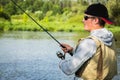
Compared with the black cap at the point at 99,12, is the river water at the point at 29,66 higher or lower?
lower

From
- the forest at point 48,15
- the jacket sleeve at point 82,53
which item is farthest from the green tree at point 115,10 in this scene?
the jacket sleeve at point 82,53

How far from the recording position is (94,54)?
133 inches

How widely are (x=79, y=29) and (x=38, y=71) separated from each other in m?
35.0

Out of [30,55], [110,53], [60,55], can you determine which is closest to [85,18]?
[110,53]

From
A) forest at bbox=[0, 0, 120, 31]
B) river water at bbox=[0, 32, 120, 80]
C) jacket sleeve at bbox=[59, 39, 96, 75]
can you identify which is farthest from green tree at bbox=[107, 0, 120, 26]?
jacket sleeve at bbox=[59, 39, 96, 75]

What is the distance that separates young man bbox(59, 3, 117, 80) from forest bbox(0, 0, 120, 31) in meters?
42.4

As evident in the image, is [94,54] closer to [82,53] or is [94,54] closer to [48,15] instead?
[82,53]

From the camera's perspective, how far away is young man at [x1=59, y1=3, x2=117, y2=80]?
11.0ft

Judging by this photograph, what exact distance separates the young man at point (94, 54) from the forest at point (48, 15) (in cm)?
4243

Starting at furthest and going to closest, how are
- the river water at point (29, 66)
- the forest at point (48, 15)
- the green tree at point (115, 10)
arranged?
the forest at point (48, 15)
the green tree at point (115, 10)
the river water at point (29, 66)

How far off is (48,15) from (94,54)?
240ft

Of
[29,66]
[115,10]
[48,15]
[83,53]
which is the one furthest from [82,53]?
[48,15]

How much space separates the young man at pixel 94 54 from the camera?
335 centimetres

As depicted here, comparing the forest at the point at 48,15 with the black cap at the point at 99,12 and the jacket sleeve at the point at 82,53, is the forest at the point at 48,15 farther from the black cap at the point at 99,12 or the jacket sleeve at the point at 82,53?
the jacket sleeve at the point at 82,53
